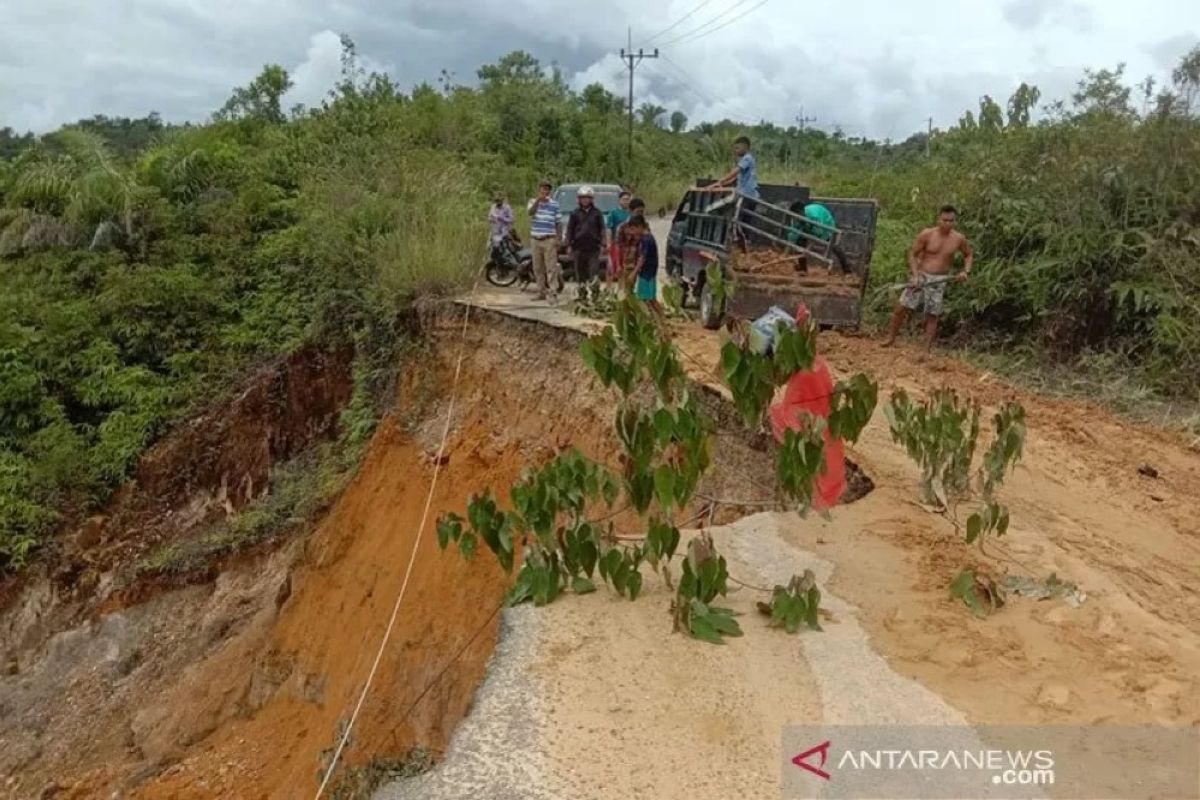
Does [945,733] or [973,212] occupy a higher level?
[973,212]

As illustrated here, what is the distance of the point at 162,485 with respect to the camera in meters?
12.3

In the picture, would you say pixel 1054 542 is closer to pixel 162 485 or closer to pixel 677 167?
pixel 162 485

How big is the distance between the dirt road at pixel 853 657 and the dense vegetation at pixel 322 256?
4.05m

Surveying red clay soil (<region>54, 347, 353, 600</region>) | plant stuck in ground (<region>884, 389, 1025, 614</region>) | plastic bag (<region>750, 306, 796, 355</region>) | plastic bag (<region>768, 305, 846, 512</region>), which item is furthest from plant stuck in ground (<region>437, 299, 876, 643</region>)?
red clay soil (<region>54, 347, 353, 600</region>)

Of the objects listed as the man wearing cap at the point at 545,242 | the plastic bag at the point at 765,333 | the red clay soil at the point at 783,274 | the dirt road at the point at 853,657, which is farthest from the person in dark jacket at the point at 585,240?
the dirt road at the point at 853,657

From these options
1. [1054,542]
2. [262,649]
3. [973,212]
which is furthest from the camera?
[973,212]

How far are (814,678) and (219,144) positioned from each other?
56.8 feet

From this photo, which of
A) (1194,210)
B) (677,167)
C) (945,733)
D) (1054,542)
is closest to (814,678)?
(945,733)

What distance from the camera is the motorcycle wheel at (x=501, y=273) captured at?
14.0 meters

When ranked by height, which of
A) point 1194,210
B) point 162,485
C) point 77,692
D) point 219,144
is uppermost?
point 219,144

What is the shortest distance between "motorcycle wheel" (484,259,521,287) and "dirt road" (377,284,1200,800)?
26.5ft

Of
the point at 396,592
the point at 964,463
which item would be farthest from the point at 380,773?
the point at 396,592

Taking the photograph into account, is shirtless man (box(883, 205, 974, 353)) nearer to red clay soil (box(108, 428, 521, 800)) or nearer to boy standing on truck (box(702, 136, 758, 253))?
boy standing on truck (box(702, 136, 758, 253))

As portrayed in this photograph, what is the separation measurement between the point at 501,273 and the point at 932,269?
595cm
